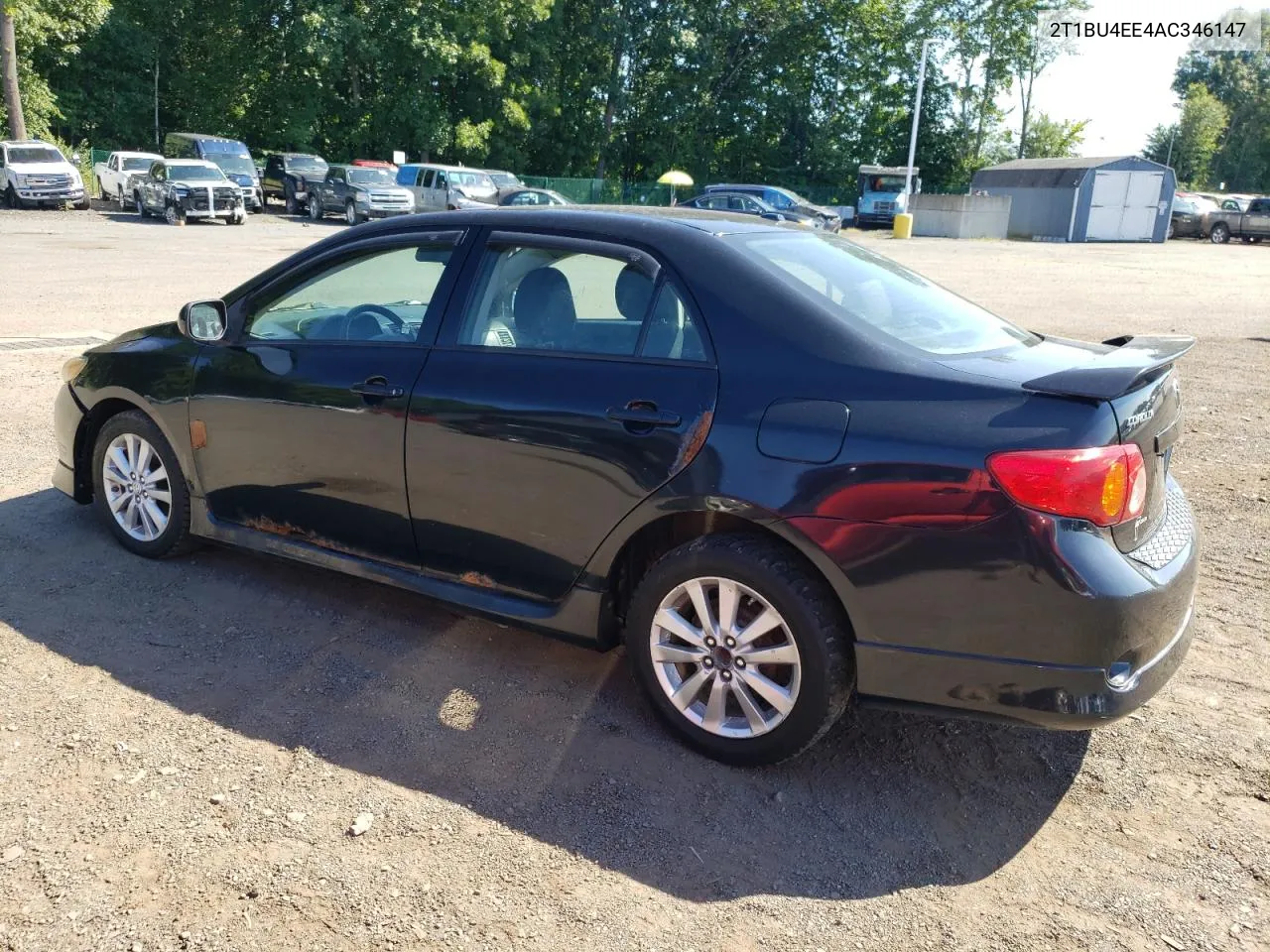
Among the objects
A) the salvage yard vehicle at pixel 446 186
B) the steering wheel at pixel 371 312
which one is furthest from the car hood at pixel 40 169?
the steering wheel at pixel 371 312

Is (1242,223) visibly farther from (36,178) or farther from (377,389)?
(377,389)

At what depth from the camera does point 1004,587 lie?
2771mm

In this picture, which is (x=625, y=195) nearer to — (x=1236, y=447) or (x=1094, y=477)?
(x=1236, y=447)

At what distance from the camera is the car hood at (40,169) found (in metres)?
31.5

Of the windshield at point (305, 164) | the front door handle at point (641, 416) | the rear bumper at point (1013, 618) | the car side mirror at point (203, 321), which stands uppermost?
the windshield at point (305, 164)

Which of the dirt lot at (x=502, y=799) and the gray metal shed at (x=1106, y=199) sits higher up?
the gray metal shed at (x=1106, y=199)

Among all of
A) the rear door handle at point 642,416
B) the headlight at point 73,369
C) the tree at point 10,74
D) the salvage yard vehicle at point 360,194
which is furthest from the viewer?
the tree at point 10,74

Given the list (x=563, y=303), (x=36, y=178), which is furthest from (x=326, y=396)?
(x=36, y=178)

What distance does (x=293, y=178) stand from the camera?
3647 centimetres

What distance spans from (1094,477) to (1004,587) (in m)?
0.37

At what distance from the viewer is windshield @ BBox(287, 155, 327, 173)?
124 feet

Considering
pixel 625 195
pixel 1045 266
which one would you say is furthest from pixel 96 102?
pixel 1045 266

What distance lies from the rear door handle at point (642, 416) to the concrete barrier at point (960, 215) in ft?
145

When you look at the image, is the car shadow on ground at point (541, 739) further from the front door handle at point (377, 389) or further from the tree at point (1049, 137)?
the tree at point (1049, 137)
